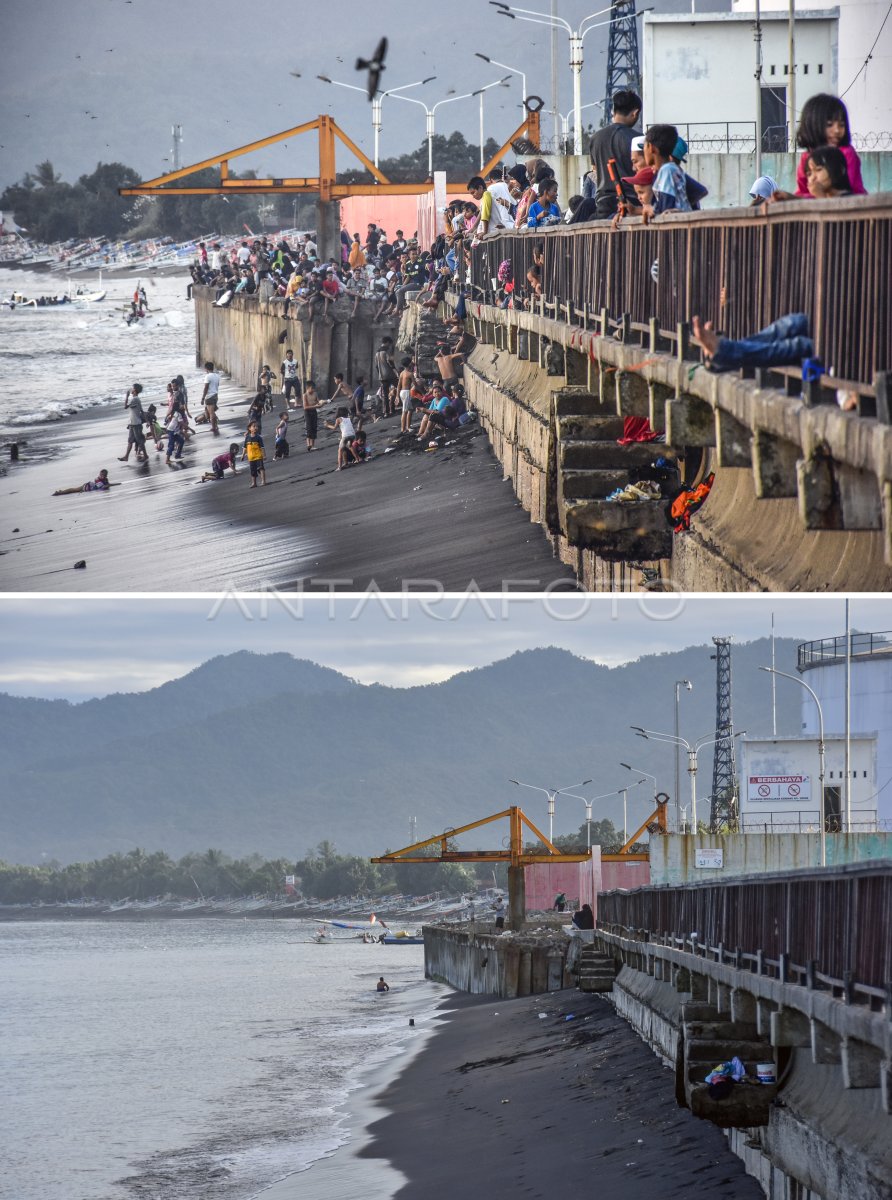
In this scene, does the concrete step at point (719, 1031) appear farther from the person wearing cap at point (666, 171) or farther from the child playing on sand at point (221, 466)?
the child playing on sand at point (221, 466)

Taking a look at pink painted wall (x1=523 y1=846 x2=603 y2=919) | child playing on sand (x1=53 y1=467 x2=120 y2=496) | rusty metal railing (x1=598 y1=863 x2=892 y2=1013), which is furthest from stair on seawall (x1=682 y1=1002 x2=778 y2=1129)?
pink painted wall (x1=523 y1=846 x2=603 y2=919)

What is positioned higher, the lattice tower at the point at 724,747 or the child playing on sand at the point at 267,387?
the child playing on sand at the point at 267,387

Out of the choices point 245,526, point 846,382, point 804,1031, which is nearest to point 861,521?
point 846,382

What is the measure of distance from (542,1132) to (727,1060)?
710 cm

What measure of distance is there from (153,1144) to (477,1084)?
6420 mm

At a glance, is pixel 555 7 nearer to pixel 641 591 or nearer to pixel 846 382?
pixel 641 591

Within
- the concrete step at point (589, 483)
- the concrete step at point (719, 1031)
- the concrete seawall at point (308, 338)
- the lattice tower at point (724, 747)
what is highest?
the concrete seawall at point (308, 338)

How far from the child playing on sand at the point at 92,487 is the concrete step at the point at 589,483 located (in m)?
16.5

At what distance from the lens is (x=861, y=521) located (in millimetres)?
9539

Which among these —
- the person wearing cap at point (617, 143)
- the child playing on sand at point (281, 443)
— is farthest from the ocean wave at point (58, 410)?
the person wearing cap at point (617, 143)

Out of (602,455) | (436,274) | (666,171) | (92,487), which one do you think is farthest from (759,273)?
(436,274)

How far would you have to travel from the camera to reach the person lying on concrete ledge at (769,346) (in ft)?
32.9

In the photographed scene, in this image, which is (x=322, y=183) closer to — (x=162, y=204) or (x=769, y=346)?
(x=162, y=204)

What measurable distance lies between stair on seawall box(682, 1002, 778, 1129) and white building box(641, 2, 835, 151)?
26.8 m
